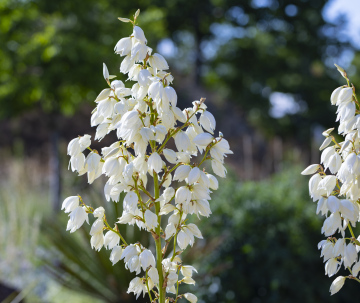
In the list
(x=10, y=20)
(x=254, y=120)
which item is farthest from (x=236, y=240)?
(x=254, y=120)

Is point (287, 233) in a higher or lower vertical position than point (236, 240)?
higher

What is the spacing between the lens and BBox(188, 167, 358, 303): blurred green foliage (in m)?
3.53

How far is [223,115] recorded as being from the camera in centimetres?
1823

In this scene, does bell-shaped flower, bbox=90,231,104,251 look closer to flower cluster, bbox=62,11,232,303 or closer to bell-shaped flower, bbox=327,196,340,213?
flower cluster, bbox=62,11,232,303

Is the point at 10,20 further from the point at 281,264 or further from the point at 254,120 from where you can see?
the point at 254,120

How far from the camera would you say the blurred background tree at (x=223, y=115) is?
3611 mm

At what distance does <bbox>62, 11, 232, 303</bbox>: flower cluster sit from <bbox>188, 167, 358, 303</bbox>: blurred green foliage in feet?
6.48

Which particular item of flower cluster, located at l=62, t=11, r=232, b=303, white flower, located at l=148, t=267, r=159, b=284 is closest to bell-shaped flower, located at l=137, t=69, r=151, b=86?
flower cluster, located at l=62, t=11, r=232, b=303

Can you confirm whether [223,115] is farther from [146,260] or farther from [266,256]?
[146,260]

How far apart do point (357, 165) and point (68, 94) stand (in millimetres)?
5896

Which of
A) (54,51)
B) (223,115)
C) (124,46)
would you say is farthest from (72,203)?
(223,115)

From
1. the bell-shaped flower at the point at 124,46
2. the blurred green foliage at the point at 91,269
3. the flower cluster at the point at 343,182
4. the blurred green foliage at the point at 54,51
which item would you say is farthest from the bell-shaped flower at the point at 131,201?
the blurred green foliage at the point at 54,51

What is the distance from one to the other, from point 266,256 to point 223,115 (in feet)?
48.6

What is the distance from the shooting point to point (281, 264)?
362 cm
